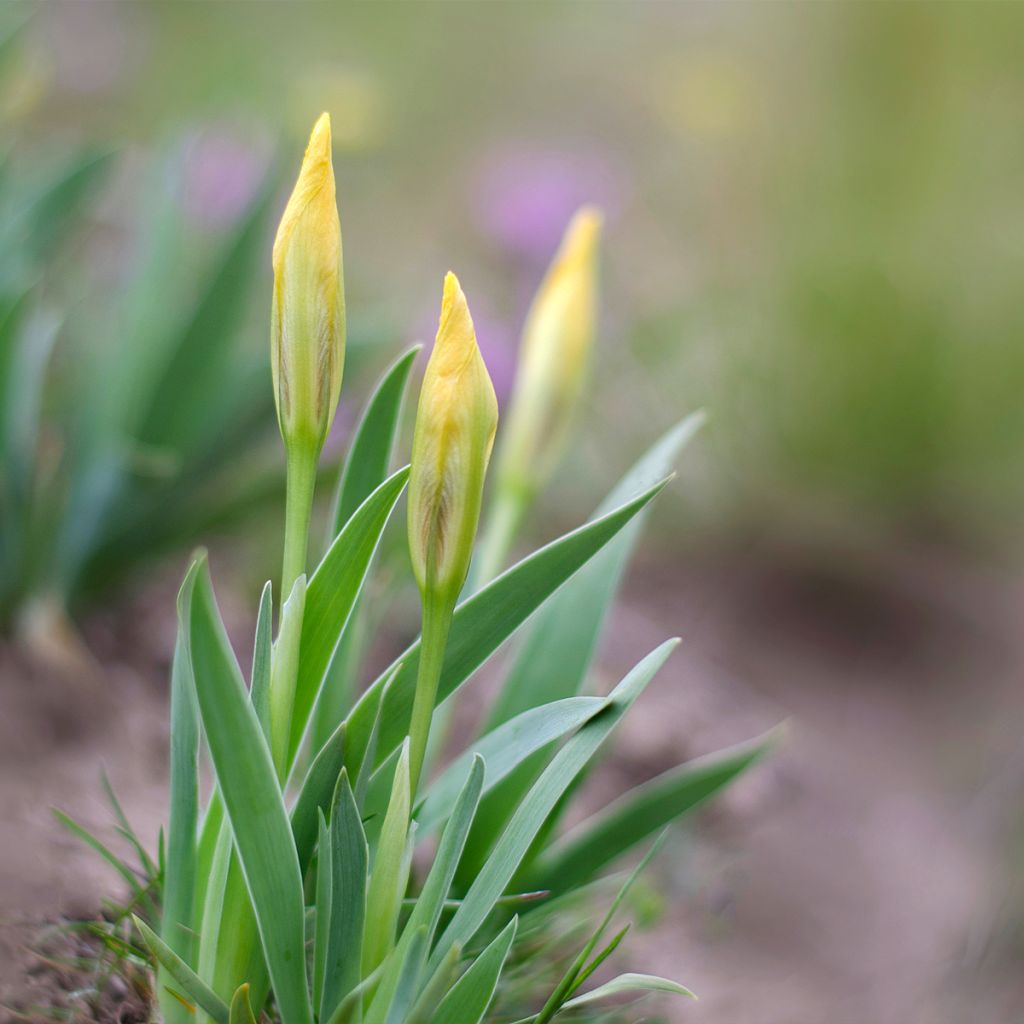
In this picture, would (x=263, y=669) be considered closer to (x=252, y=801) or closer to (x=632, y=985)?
(x=252, y=801)

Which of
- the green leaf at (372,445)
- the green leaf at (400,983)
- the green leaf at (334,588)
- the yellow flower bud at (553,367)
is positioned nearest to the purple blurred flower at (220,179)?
Answer: the yellow flower bud at (553,367)

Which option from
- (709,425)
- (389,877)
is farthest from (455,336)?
(709,425)

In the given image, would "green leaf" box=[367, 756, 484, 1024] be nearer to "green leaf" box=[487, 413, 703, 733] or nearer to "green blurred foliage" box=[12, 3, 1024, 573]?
"green leaf" box=[487, 413, 703, 733]

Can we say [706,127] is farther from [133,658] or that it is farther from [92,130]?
[133,658]

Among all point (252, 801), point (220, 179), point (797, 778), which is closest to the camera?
point (252, 801)

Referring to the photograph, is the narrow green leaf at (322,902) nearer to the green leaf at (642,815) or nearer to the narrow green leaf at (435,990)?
the narrow green leaf at (435,990)
